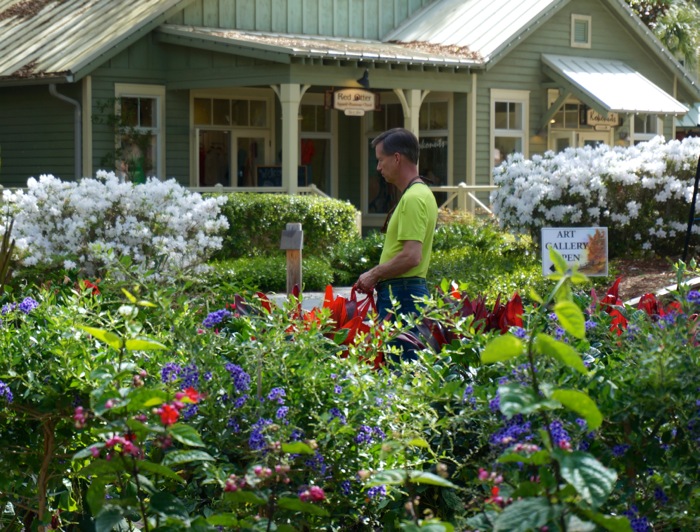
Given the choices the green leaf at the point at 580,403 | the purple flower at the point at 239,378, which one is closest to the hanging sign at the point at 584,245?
the purple flower at the point at 239,378

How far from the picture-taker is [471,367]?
4.00 metres

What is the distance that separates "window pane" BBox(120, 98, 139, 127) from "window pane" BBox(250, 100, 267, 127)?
294 cm

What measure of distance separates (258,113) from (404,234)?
18.3 meters

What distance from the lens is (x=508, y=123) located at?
25.6 m

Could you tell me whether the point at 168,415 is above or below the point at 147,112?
below

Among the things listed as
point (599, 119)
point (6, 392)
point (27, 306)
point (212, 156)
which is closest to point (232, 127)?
point (212, 156)

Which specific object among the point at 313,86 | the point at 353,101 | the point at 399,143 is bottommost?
the point at 399,143

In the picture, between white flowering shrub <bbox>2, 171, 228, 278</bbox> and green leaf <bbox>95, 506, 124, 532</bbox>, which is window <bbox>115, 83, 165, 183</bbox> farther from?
green leaf <bbox>95, 506, 124, 532</bbox>

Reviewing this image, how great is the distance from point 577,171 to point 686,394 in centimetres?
1255

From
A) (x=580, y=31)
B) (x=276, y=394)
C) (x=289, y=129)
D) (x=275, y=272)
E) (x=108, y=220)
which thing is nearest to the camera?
(x=276, y=394)

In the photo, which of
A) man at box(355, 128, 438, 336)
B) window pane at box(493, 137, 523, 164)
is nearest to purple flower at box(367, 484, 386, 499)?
man at box(355, 128, 438, 336)

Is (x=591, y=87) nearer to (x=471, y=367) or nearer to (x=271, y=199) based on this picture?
(x=271, y=199)

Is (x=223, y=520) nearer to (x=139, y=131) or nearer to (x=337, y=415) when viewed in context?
(x=337, y=415)

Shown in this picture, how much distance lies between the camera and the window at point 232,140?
23.3 meters
